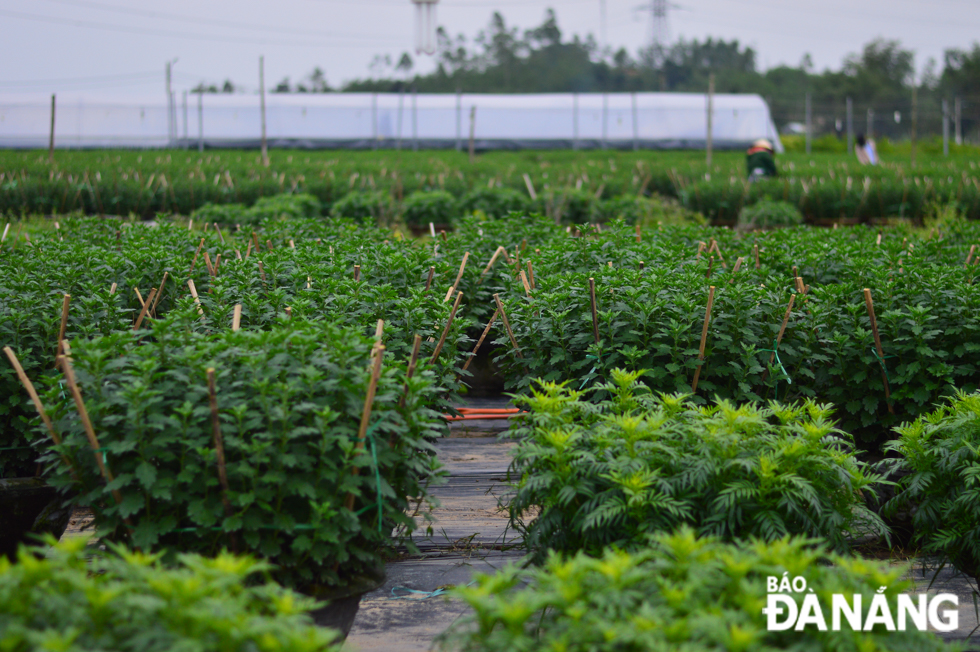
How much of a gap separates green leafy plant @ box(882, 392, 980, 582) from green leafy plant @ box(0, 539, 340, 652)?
2891mm

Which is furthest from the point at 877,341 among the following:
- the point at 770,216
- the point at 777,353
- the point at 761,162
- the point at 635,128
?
the point at 635,128

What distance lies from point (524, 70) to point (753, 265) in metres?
68.7

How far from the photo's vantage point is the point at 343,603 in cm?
327

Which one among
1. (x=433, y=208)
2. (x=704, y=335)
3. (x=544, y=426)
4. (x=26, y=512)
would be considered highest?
(x=433, y=208)

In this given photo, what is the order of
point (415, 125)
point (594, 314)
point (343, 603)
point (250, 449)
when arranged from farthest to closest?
point (415, 125), point (594, 314), point (343, 603), point (250, 449)

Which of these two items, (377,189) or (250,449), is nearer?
(250,449)

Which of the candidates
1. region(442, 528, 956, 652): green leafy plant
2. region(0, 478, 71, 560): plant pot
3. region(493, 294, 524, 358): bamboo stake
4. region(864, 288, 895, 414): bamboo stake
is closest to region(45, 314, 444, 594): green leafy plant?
region(0, 478, 71, 560): plant pot

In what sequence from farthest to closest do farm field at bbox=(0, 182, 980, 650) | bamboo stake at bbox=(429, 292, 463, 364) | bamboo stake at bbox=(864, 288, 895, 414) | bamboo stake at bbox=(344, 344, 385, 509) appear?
bamboo stake at bbox=(864, 288, 895, 414), bamboo stake at bbox=(429, 292, 463, 364), bamboo stake at bbox=(344, 344, 385, 509), farm field at bbox=(0, 182, 980, 650)

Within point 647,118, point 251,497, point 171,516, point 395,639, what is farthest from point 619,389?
point 647,118

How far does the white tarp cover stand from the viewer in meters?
34.4

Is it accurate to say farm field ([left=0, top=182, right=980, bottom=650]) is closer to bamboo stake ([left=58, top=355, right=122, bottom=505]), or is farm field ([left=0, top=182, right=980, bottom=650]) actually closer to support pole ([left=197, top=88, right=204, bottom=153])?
bamboo stake ([left=58, top=355, right=122, bottom=505])

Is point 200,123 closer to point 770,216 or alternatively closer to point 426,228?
point 426,228

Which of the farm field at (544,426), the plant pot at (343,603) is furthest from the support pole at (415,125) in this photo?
the plant pot at (343,603)

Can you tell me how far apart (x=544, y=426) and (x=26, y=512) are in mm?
2725
